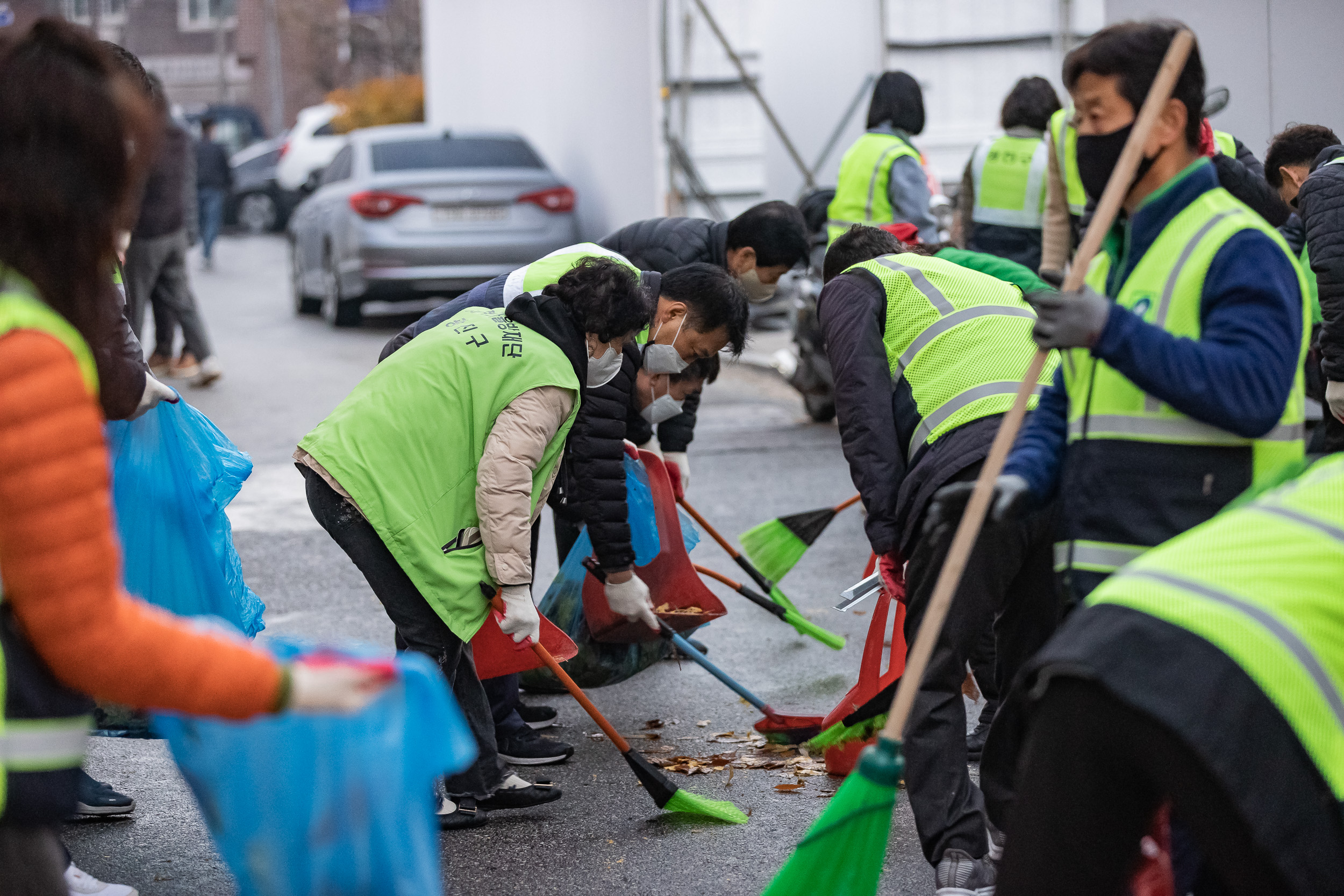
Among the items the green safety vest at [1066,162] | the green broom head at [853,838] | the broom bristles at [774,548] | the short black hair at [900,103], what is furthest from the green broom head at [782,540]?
the green broom head at [853,838]

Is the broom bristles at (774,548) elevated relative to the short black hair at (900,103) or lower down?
lower down

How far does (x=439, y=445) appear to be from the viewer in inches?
139

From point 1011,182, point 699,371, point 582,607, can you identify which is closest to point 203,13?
point 1011,182

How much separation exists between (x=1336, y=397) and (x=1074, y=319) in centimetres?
356

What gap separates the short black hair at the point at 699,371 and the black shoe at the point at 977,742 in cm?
136

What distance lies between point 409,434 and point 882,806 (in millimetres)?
1612

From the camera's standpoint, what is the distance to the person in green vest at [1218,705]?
67.7 inches

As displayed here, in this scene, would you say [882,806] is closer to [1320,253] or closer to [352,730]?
[352,730]

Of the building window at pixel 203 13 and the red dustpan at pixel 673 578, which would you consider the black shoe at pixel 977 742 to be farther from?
the building window at pixel 203 13

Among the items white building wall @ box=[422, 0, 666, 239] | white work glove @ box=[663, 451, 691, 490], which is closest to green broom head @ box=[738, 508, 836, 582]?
white work glove @ box=[663, 451, 691, 490]

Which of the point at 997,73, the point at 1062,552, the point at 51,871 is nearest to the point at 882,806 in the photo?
the point at 1062,552

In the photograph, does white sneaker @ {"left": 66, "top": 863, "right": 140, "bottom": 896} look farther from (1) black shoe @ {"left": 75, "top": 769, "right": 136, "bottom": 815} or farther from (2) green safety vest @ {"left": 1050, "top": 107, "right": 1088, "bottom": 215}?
(2) green safety vest @ {"left": 1050, "top": 107, "right": 1088, "bottom": 215}

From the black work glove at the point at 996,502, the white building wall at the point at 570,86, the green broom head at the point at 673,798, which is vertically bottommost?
the green broom head at the point at 673,798

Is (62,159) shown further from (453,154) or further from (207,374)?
(453,154)
